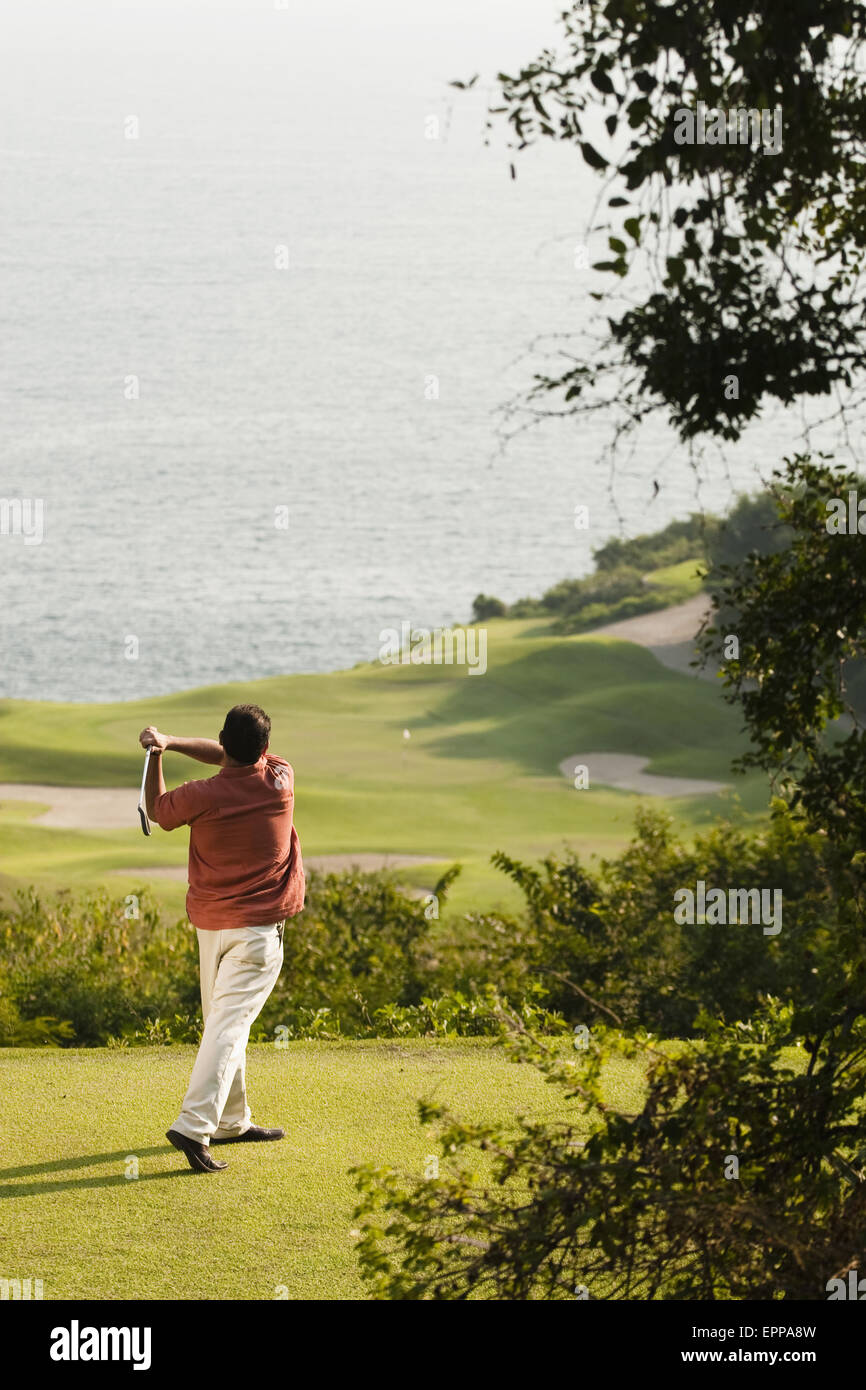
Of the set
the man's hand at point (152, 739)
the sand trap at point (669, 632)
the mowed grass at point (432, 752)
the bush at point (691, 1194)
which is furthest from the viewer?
the sand trap at point (669, 632)

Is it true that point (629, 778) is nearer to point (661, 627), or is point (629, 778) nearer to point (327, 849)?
point (327, 849)

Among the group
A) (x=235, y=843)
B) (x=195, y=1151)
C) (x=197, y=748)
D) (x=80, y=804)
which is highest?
(x=197, y=748)

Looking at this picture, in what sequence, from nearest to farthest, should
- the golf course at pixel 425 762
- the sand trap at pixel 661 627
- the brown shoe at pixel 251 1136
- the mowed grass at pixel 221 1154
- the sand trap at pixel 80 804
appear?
1. the mowed grass at pixel 221 1154
2. the brown shoe at pixel 251 1136
3. the golf course at pixel 425 762
4. the sand trap at pixel 80 804
5. the sand trap at pixel 661 627

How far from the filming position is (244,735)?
225 inches

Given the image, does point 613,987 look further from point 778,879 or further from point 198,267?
point 198,267

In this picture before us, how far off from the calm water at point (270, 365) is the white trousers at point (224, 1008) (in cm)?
3429

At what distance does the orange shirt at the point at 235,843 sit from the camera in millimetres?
5723

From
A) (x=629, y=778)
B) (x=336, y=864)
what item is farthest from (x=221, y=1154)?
(x=629, y=778)

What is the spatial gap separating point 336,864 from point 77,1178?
1443cm

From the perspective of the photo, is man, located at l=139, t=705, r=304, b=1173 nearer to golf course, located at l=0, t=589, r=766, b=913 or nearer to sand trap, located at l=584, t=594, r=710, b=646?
golf course, located at l=0, t=589, r=766, b=913

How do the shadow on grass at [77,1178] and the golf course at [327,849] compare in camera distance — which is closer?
the golf course at [327,849]

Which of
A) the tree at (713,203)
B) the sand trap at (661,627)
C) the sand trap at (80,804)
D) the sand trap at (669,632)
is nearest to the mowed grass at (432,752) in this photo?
the sand trap at (80,804)

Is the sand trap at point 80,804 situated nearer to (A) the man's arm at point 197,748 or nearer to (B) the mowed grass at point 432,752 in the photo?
(B) the mowed grass at point 432,752

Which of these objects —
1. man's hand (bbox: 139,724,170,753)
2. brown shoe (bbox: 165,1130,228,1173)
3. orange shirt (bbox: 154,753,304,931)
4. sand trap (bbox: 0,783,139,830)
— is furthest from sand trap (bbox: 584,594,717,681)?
man's hand (bbox: 139,724,170,753)
